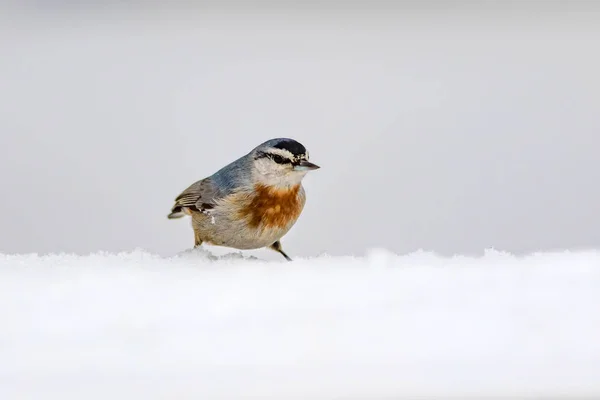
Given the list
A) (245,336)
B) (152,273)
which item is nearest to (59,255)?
(152,273)

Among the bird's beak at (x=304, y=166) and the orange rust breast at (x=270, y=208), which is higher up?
the bird's beak at (x=304, y=166)

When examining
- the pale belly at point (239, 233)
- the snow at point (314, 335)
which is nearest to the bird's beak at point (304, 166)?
the pale belly at point (239, 233)

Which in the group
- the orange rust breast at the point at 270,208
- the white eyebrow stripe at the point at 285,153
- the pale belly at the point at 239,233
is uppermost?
the white eyebrow stripe at the point at 285,153

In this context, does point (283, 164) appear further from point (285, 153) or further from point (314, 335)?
point (314, 335)

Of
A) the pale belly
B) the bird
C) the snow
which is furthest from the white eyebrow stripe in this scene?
the snow

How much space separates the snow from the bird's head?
1.10 m

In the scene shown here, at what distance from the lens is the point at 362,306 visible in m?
0.99

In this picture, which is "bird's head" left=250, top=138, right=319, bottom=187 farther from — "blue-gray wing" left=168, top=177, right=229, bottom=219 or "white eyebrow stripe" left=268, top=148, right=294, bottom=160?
"blue-gray wing" left=168, top=177, right=229, bottom=219

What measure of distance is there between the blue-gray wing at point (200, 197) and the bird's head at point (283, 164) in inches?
5.2

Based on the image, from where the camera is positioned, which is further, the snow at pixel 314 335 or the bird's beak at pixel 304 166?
the bird's beak at pixel 304 166

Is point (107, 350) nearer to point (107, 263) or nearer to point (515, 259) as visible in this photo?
point (107, 263)

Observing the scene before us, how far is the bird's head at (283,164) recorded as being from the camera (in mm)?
2164

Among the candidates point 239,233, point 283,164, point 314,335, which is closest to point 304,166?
point 283,164

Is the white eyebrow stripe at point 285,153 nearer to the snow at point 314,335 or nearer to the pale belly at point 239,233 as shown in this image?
the pale belly at point 239,233
